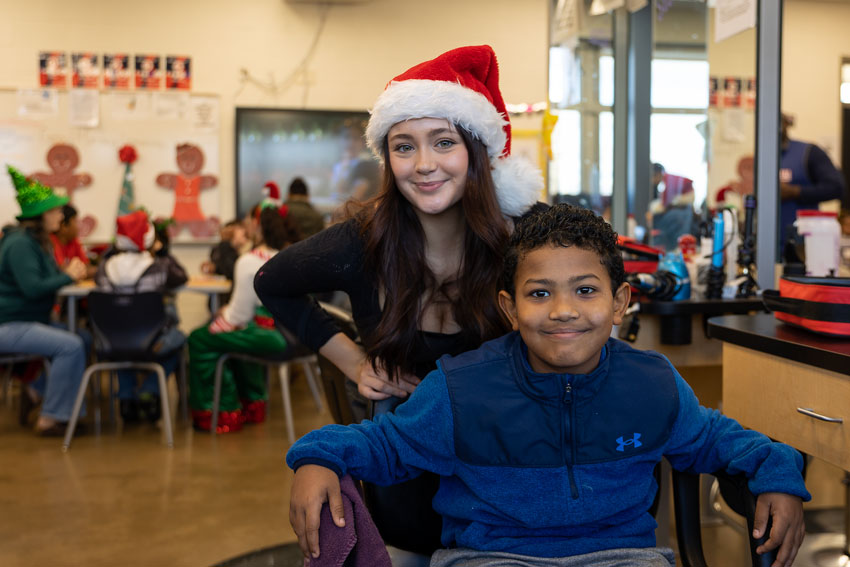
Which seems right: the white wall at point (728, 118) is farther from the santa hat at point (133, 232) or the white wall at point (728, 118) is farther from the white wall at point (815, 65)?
the santa hat at point (133, 232)

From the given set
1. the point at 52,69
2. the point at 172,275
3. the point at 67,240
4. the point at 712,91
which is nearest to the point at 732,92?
the point at 712,91

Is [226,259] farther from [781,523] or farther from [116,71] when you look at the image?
[781,523]

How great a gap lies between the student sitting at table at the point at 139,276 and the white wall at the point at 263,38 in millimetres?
2388

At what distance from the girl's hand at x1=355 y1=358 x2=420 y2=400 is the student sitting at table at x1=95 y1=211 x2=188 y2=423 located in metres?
2.82

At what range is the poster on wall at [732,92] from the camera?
2863 millimetres

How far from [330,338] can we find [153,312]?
98.8 inches

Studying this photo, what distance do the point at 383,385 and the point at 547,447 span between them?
388mm

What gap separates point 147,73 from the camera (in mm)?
6594

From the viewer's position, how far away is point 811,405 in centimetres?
148

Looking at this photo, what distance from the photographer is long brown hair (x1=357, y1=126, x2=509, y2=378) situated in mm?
1602

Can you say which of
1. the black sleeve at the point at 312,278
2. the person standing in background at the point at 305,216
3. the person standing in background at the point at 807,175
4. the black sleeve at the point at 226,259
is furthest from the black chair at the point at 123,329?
the person standing in background at the point at 807,175

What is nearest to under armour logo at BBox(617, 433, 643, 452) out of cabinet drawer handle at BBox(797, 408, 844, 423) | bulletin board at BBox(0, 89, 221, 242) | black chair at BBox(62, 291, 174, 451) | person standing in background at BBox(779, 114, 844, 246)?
cabinet drawer handle at BBox(797, 408, 844, 423)

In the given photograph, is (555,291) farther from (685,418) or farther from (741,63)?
(741,63)

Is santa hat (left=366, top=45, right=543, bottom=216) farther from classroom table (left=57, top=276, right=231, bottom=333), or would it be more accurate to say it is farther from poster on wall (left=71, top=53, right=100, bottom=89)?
poster on wall (left=71, top=53, right=100, bottom=89)
